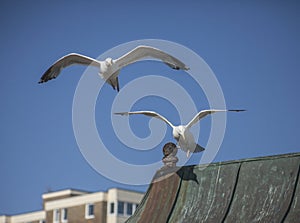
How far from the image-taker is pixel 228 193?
21.4 m

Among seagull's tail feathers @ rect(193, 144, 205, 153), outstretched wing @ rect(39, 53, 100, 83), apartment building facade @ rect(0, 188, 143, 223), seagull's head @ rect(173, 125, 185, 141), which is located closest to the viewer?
seagull's tail feathers @ rect(193, 144, 205, 153)

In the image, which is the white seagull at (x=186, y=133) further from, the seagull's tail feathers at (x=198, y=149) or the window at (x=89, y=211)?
the window at (x=89, y=211)

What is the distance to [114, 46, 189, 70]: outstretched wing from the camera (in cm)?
2766

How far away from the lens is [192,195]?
22.4 metres

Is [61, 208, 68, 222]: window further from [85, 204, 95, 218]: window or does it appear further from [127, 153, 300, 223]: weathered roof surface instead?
[127, 153, 300, 223]: weathered roof surface

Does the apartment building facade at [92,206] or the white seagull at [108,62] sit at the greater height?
the white seagull at [108,62]

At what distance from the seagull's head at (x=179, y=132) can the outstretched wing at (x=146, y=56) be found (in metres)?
1.71

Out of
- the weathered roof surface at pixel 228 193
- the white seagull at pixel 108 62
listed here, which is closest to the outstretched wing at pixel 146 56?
the white seagull at pixel 108 62

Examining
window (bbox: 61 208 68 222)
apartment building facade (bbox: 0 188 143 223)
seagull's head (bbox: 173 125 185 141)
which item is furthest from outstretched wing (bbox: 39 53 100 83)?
window (bbox: 61 208 68 222)

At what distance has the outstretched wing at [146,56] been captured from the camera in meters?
27.7

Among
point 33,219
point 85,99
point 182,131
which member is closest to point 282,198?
point 182,131

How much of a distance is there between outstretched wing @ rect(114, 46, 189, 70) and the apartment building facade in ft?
235

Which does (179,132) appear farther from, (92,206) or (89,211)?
(92,206)

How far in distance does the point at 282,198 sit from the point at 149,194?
417cm
